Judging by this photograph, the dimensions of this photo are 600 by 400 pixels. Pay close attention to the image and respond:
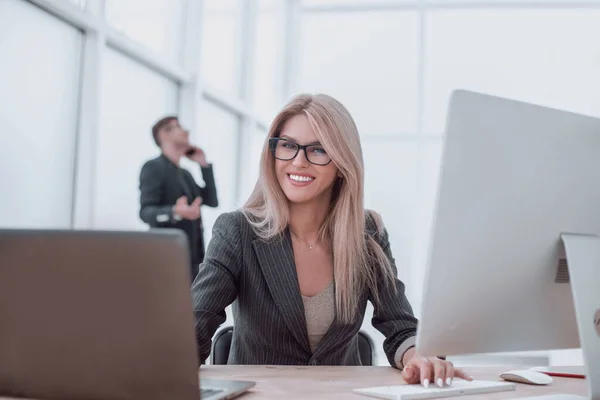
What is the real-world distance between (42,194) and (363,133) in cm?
388

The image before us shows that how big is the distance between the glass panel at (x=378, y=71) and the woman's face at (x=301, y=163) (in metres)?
4.70

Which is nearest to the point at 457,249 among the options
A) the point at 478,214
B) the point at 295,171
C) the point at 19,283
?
the point at 478,214

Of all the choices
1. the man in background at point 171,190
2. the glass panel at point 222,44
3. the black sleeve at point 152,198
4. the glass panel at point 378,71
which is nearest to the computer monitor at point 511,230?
the man in background at point 171,190

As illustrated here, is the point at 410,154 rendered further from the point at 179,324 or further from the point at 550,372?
the point at 179,324

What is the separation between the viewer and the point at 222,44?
18.2 ft

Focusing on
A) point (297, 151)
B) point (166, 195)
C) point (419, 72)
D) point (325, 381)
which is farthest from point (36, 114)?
point (419, 72)

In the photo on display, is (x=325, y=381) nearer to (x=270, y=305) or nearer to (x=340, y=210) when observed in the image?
(x=270, y=305)

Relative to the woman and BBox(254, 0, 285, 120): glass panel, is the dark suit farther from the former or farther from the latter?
BBox(254, 0, 285, 120): glass panel

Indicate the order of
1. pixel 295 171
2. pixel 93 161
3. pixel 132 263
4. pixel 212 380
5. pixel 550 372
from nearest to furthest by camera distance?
pixel 132 263, pixel 212 380, pixel 550 372, pixel 295 171, pixel 93 161

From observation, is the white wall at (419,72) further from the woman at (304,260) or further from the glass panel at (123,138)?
the woman at (304,260)

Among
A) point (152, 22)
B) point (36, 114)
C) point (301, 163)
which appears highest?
point (152, 22)

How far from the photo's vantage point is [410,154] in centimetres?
656

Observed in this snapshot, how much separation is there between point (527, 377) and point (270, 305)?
2.14 ft

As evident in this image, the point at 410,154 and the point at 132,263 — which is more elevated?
the point at 410,154
